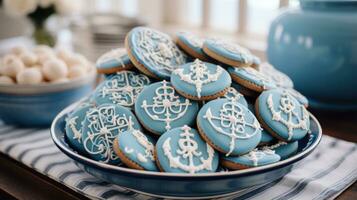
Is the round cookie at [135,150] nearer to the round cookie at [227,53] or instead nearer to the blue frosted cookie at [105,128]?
the blue frosted cookie at [105,128]

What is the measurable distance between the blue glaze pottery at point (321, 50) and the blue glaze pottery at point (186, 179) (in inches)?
12.9

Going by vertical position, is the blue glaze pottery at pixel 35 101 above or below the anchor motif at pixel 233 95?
below

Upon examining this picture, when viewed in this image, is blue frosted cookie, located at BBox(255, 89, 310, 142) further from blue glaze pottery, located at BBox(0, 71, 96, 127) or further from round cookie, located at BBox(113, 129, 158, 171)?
blue glaze pottery, located at BBox(0, 71, 96, 127)

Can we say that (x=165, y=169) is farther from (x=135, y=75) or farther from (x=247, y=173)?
(x=135, y=75)

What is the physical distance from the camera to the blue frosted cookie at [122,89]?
69 centimetres

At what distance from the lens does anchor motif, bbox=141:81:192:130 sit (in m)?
0.63

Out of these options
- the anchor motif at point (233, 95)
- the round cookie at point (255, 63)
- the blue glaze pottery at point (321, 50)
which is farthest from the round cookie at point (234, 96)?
the blue glaze pottery at point (321, 50)

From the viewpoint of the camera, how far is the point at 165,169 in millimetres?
568

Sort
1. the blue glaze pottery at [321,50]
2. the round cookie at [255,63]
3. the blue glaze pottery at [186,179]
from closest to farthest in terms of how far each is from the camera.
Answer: the blue glaze pottery at [186,179]
the round cookie at [255,63]
the blue glaze pottery at [321,50]

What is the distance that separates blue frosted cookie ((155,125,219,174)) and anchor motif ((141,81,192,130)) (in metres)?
0.03

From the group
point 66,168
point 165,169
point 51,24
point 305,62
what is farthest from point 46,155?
point 51,24

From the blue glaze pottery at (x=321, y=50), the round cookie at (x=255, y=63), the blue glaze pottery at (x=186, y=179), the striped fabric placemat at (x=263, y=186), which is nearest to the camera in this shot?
the blue glaze pottery at (x=186, y=179)

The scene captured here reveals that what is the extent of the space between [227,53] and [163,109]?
5.2 inches

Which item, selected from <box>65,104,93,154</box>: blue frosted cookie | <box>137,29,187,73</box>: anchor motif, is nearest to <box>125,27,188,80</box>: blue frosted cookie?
<box>137,29,187,73</box>: anchor motif
